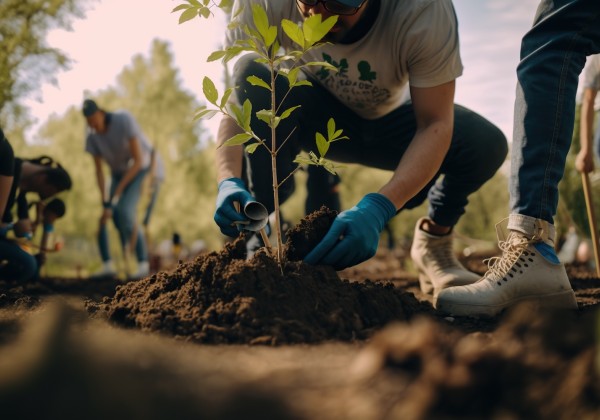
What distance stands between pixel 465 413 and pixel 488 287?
1228 mm

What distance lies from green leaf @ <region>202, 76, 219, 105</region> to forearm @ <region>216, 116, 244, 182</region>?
2.32 ft

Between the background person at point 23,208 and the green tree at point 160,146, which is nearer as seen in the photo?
the background person at point 23,208

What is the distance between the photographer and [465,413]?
817 mm

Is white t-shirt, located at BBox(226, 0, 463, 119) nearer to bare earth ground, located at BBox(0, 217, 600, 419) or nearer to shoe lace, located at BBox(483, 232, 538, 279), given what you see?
shoe lace, located at BBox(483, 232, 538, 279)

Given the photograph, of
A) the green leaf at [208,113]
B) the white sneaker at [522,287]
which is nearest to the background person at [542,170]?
the white sneaker at [522,287]

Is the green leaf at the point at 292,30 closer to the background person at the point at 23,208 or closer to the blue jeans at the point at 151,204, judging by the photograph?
the background person at the point at 23,208

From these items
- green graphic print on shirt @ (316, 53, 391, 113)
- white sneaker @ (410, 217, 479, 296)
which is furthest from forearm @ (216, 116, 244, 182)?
white sneaker @ (410, 217, 479, 296)

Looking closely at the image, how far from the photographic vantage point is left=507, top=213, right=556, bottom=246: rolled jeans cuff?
1916 millimetres

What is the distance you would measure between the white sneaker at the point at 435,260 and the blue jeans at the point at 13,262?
3139mm

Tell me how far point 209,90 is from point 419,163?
1039mm

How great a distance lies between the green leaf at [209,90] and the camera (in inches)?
66.8

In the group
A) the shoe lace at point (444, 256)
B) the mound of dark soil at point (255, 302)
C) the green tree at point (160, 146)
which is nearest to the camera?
the mound of dark soil at point (255, 302)

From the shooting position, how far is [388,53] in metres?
2.42

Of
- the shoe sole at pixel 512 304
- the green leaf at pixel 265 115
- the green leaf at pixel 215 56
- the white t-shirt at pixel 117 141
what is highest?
the white t-shirt at pixel 117 141
